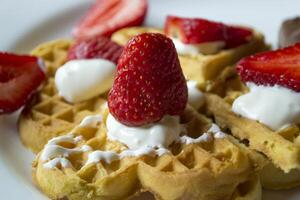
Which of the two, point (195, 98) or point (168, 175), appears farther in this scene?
point (195, 98)

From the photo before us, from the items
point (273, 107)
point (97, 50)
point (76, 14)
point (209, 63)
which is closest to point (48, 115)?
point (97, 50)

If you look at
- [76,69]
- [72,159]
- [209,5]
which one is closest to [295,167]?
[72,159]

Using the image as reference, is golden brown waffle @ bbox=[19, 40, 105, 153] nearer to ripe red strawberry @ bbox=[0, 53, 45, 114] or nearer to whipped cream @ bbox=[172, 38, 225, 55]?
ripe red strawberry @ bbox=[0, 53, 45, 114]

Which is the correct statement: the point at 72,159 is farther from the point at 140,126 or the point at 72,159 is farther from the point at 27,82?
the point at 27,82

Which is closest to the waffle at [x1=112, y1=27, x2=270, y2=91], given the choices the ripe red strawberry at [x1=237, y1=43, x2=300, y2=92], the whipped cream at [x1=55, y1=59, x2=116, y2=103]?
the ripe red strawberry at [x1=237, y1=43, x2=300, y2=92]

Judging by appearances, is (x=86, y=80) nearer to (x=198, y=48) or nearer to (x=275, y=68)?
(x=198, y=48)
